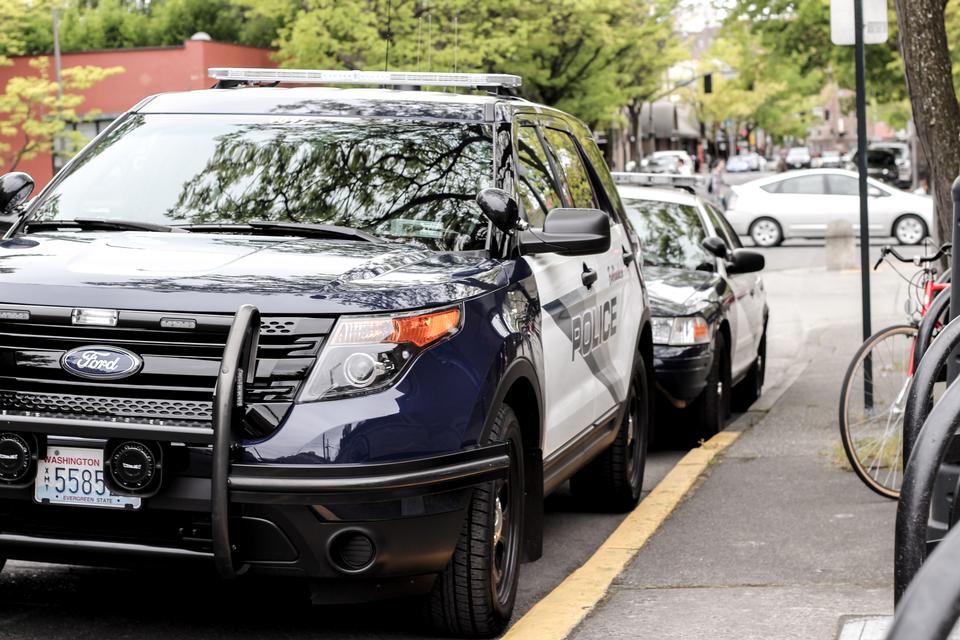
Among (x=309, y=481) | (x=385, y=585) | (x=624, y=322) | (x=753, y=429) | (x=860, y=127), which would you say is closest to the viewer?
(x=309, y=481)

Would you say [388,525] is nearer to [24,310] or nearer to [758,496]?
[24,310]

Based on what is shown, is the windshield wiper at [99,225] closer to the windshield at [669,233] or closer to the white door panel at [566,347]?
the white door panel at [566,347]

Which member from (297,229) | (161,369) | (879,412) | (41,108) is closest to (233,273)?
(161,369)

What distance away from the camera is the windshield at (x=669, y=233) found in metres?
10.9

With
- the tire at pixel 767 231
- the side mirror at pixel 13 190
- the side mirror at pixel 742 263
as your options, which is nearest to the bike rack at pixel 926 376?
the side mirror at pixel 13 190

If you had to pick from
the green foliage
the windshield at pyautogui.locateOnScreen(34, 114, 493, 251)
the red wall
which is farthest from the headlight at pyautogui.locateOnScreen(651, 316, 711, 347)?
the red wall

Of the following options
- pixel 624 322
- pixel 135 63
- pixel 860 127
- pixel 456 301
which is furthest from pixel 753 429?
pixel 135 63

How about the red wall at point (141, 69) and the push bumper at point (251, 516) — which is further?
the red wall at point (141, 69)

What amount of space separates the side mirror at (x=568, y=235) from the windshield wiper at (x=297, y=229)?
0.56 m

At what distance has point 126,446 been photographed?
14.2 feet

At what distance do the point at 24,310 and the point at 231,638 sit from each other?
1238 mm

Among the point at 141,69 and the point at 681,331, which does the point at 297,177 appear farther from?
the point at 141,69

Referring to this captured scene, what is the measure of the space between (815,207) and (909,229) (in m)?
1.99

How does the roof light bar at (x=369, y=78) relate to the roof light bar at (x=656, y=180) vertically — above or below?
above
